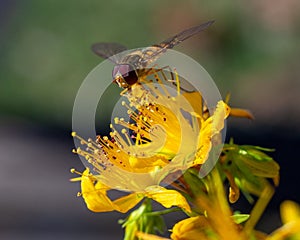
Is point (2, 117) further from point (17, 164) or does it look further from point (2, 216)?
point (2, 216)

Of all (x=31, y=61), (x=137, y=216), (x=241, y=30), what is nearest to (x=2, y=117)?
(x=31, y=61)

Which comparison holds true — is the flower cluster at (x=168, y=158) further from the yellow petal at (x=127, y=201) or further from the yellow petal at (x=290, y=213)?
the yellow petal at (x=290, y=213)

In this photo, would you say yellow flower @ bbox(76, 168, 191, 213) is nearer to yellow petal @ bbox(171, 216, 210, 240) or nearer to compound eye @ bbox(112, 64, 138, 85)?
yellow petal @ bbox(171, 216, 210, 240)

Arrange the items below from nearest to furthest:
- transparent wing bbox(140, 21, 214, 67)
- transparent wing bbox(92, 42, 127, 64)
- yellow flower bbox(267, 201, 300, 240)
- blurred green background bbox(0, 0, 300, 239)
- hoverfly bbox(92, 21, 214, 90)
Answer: yellow flower bbox(267, 201, 300, 240) < transparent wing bbox(140, 21, 214, 67) < hoverfly bbox(92, 21, 214, 90) < transparent wing bbox(92, 42, 127, 64) < blurred green background bbox(0, 0, 300, 239)

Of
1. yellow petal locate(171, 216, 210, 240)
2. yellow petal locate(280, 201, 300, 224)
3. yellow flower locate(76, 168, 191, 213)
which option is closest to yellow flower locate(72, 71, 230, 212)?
yellow flower locate(76, 168, 191, 213)

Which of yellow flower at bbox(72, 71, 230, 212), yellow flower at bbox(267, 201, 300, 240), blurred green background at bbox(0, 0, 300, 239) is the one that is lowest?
yellow flower at bbox(267, 201, 300, 240)

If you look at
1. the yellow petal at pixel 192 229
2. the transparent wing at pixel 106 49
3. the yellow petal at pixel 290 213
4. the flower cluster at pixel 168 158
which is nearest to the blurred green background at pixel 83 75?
the transparent wing at pixel 106 49

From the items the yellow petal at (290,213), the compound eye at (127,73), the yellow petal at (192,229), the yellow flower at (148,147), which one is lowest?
the yellow petal at (290,213)
